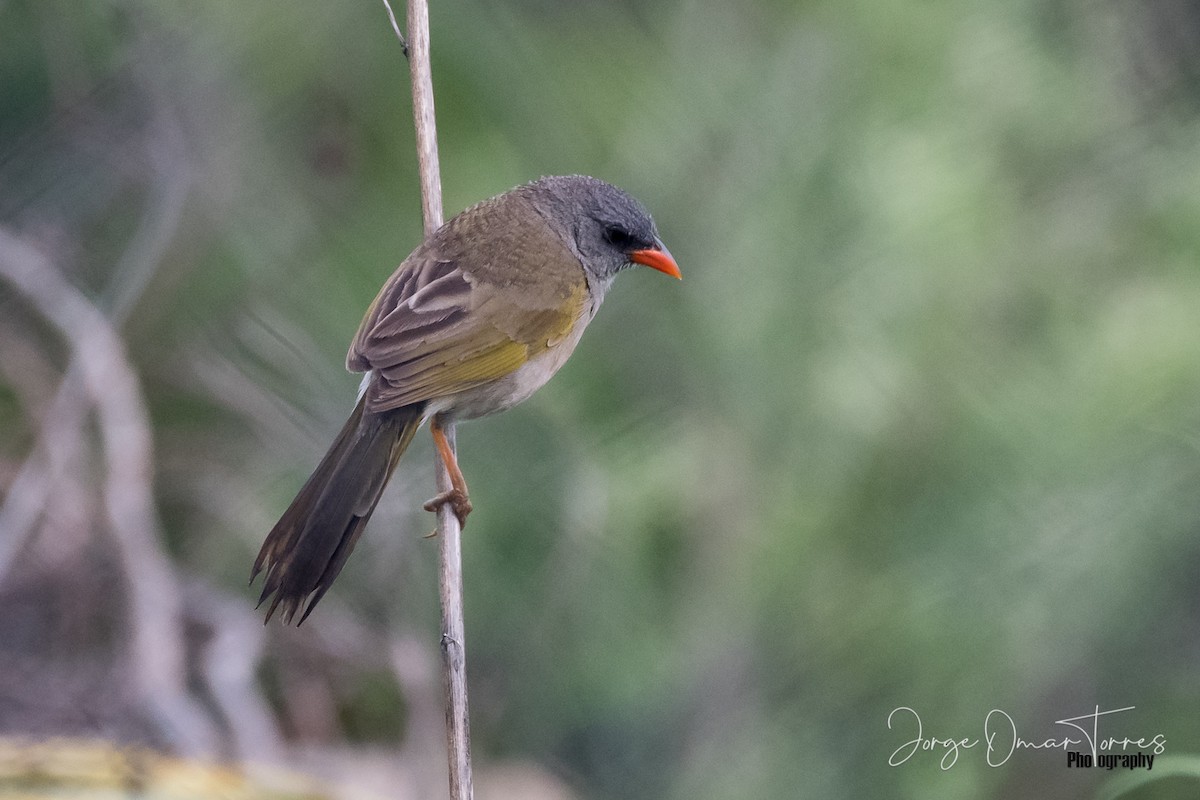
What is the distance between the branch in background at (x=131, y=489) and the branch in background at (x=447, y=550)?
0.79 m

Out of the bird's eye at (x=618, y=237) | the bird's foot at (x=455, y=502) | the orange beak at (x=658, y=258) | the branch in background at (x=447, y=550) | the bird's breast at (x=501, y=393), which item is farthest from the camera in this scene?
the bird's eye at (x=618, y=237)

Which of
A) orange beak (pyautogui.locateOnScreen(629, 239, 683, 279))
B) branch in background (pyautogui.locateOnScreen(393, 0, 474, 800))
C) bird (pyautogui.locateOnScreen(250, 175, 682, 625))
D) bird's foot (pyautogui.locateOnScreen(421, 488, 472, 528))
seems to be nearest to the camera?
branch in background (pyautogui.locateOnScreen(393, 0, 474, 800))

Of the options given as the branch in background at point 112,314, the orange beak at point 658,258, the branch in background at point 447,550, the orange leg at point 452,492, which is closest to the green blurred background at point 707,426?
the branch in background at point 112,314

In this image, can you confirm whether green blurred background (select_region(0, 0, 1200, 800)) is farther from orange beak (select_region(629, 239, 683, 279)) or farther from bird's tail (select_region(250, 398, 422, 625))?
bird's tail (select_region(250, 398, 422, 625))

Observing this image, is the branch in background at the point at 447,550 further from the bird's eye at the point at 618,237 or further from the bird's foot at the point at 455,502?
the bird's eye at the point at 618,237

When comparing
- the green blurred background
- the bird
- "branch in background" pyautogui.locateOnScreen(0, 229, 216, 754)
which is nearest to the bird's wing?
the bird

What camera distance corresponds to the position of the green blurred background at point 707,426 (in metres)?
2.79

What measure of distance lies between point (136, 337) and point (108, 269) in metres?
0.20

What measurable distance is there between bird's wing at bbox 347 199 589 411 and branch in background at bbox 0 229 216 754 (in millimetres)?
737

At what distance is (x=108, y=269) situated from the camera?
3.22 m

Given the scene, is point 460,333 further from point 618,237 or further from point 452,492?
point 618,237

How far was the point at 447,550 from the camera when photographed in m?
2.17

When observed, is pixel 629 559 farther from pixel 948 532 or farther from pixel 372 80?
pixel 372 80

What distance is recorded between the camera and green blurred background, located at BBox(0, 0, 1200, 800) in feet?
9.16
